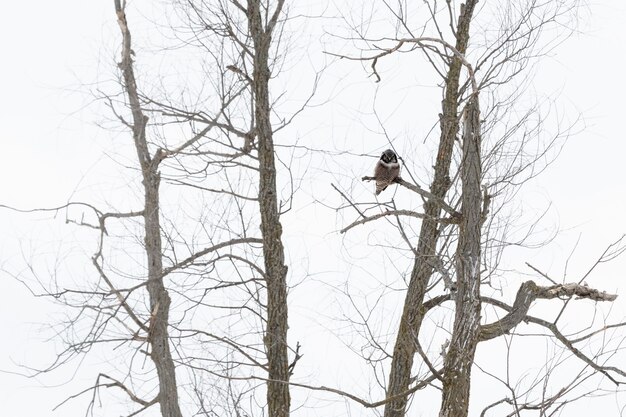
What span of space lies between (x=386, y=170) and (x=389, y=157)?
0.44 feet

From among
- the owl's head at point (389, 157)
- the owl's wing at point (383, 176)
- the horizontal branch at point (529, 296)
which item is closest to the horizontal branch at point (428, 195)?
the owl's wing at point (383, 176)

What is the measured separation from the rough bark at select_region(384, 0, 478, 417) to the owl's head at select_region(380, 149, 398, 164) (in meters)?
1.20

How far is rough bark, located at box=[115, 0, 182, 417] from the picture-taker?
7.79m

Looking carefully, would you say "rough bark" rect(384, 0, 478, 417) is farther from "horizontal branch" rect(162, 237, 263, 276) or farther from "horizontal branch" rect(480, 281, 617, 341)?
"horizontal branch" rect(480, 281, 617, 341)

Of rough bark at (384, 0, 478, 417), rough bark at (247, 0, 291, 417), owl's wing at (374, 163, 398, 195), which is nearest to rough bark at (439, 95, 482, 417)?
owl's wing at (374, 163, 398, 195)

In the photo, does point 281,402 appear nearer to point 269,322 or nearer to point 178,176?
point 269,322

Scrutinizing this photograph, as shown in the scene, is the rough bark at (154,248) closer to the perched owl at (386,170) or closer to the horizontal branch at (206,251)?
the horizontal branch at (206,251)

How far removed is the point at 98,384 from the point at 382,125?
3411mm

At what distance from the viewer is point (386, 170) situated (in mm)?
6367

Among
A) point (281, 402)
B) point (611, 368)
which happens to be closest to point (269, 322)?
point (281, 402)

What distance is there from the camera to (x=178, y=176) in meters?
7.69

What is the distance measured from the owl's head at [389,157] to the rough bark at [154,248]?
233 cm

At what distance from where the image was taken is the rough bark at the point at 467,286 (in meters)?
5.20

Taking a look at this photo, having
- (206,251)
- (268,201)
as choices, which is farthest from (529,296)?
(206,251)
